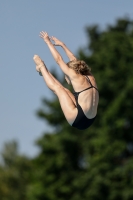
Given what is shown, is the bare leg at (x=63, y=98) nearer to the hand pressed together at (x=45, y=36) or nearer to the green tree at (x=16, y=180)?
the hand pressed together at (x=45, y=36)

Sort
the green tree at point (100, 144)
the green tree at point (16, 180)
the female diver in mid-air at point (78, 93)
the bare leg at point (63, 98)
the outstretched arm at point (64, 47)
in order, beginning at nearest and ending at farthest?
the female diver in mid-air at point (78, 93) → the bare leg at point (63, 98) → the outstretched arm at point (64, 47) → the green tree at point (100, 144) → the green tree at point (16, 180)

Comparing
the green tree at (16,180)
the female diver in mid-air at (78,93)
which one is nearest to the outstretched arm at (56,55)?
the female diver in mid-air at (78,93)

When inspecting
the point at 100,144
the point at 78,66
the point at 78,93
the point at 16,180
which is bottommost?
the point at 16,180

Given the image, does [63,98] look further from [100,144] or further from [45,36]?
[100,144]

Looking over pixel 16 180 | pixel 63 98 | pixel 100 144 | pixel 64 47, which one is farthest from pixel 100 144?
pixel 16 180

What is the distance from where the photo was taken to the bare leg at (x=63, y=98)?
11.1 metres

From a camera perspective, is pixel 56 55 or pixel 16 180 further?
pixel 16 180

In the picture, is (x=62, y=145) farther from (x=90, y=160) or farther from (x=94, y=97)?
(x=94, y=97)

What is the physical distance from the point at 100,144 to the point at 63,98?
2574 cm

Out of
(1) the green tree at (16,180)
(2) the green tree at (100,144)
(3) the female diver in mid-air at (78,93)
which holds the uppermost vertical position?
(3) the female diver in mid-air at (78,93)

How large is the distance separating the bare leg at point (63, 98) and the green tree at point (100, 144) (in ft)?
80.9

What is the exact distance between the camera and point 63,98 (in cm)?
1112

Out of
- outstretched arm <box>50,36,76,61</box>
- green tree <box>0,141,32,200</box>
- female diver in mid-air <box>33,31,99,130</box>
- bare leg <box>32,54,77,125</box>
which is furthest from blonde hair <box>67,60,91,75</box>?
green tree <box>0,141,32,200</box>

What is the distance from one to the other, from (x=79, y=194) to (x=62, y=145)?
3.68m
